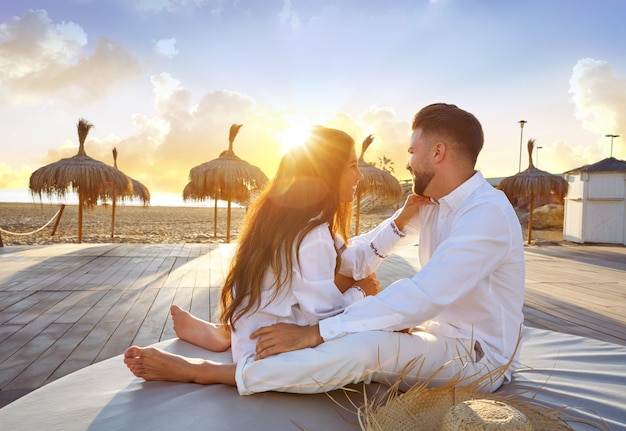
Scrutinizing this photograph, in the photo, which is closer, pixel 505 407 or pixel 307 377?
pixel 505 407

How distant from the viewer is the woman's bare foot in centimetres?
152

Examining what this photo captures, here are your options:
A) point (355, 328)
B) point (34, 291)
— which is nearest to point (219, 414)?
point (355, 328)

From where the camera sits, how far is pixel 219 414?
1.29 m

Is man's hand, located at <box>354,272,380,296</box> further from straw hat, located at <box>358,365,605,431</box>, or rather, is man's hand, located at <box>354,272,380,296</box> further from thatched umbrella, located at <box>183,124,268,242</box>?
thatched umbrella, located at <box>183,124,268,242</box>

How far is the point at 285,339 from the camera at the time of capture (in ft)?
4.58

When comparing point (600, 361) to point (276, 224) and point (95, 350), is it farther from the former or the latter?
point (95, 350)

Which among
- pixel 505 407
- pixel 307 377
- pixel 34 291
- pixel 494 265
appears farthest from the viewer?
pixel 34 291

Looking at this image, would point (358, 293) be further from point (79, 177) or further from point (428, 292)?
point (79, 177)

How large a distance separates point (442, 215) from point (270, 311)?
0.84m

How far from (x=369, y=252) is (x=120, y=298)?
225cm

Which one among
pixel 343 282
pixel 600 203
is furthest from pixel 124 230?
pixel 343 282

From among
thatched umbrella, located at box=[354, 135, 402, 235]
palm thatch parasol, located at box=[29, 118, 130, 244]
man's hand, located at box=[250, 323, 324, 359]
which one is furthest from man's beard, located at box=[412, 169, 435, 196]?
thatched umbrella, located at box=[354, 135, 402, 235]

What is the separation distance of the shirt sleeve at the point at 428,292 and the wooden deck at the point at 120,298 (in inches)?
55.3

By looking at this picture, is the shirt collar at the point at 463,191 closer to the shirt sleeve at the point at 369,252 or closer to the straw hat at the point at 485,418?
the shirt sleeve at the point at 369,252
